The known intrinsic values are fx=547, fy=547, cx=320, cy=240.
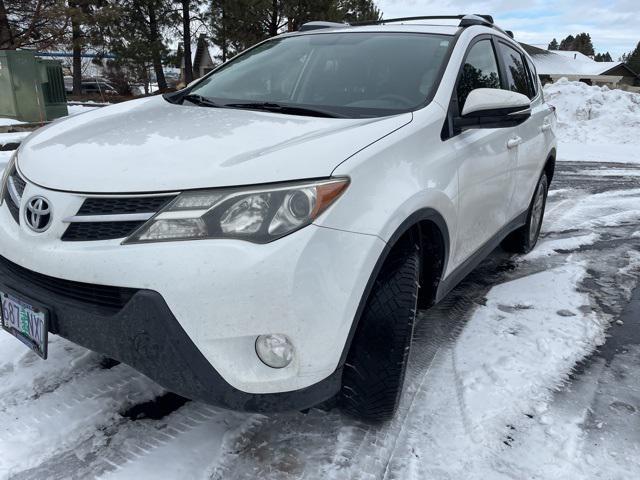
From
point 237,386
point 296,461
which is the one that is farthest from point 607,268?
point 237,386

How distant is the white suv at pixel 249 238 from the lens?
5.55ft

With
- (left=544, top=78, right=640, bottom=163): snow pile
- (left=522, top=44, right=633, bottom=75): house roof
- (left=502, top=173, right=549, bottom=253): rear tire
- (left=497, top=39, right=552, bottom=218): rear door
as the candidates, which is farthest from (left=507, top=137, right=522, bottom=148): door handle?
(left=522, top=44, right=633, bottom=75): house roof

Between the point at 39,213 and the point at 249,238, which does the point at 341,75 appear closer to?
the point at 249,238

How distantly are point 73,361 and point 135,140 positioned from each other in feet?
3.85

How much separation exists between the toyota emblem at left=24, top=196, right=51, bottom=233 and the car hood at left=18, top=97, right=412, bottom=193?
7 centimetres

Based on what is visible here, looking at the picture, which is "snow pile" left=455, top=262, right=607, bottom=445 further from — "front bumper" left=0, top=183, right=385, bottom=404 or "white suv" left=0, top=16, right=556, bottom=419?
"front bumper" left=0, top=183, right=385, bottom=404

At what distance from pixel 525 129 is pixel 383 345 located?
7.48ft

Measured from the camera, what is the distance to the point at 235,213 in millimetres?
1750

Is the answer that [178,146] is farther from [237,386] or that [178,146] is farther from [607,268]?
[607,268]

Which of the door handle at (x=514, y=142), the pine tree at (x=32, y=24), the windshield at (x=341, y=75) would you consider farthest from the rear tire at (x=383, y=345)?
the pine tree at (x=32, y=24)

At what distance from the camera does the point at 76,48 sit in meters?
18.6

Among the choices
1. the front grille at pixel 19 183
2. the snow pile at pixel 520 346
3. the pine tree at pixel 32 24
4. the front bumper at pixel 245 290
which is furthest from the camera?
the pine tree at pixel 32 24

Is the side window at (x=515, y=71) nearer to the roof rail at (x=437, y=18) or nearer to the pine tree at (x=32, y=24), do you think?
the roof rail at (x=437, y=18)

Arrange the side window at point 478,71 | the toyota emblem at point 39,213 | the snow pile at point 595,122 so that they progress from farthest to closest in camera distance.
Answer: the snow pile at point 595,122, the side window at point 478,71, the toyota emblem at point 39,213
